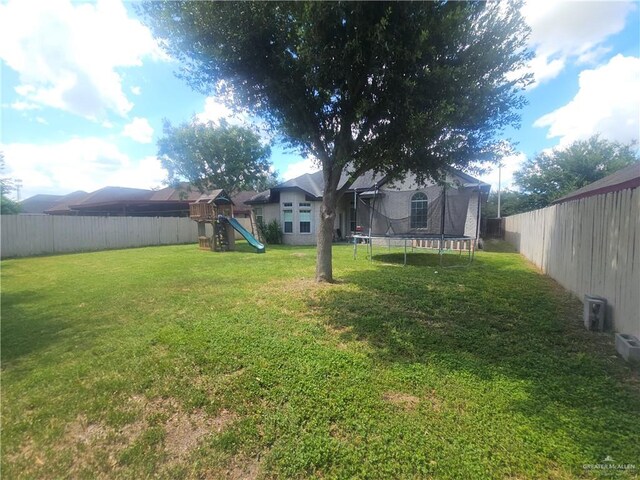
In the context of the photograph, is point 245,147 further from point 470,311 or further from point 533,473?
point 533,473

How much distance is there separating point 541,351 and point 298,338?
2801mm

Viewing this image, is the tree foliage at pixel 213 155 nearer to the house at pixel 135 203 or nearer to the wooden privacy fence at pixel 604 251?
the house at pixel 135 203

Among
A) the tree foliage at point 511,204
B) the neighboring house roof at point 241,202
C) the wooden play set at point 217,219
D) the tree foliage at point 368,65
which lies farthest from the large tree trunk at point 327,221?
the tree foliage at point 511,204

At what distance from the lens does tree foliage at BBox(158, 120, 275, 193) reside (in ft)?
79.3

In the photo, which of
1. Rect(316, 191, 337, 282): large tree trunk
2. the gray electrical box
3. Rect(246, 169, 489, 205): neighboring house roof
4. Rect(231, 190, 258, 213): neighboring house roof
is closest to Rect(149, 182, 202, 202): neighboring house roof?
Rect(231, 190, 258, 213): neighboring house roof

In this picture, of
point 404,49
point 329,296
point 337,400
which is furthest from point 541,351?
point 404,49

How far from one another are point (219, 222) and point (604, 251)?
13.9 meters

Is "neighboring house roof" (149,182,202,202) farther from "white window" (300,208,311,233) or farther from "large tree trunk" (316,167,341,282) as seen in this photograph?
"large tree trunk" (316,167,341,282)

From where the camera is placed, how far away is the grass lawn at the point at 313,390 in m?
2.01

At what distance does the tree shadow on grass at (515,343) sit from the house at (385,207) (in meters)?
2.72

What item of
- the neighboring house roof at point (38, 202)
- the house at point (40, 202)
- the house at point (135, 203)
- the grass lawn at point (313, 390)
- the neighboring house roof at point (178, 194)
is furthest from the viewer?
the neighboring house roof at point (38, 202)

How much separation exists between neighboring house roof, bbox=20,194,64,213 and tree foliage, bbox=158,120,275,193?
24132 millimetres

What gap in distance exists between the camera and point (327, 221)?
21.2 ft

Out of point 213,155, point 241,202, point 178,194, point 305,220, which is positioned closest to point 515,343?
point 305,220
